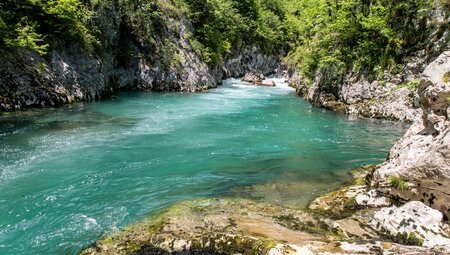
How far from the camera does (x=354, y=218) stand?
5777 mm

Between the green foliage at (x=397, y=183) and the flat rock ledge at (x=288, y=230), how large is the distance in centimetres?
28

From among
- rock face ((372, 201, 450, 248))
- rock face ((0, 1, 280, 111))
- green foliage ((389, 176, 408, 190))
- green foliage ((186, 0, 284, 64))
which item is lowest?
rock face ((372, 201, 450, 248))

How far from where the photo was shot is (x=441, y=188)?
5.54 meters

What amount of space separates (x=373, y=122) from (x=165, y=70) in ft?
53.8

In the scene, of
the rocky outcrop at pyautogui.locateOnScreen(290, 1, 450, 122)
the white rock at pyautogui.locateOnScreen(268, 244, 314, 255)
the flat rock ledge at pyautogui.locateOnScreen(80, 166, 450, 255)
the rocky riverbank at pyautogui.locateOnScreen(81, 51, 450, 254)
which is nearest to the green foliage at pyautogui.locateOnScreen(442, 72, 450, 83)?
the rocky riverbank at pyautogui.locateOnScreen(81, 51, 450, 254)

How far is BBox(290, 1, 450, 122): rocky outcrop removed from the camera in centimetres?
1470

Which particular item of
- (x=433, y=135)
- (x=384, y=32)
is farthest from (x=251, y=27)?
(x=433, y=135)

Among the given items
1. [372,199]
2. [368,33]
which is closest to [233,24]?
[368,33]

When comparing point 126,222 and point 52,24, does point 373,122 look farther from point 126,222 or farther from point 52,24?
point 52,24

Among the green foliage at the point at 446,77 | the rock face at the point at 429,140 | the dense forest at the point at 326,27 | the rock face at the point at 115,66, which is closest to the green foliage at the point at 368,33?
the dense forest at the point at 326,27

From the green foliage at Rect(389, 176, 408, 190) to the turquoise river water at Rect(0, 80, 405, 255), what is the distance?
1.59 m

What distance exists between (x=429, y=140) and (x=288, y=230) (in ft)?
11.8

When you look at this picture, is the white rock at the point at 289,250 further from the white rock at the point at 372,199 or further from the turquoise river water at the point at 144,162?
the white rock at the point at 372,199

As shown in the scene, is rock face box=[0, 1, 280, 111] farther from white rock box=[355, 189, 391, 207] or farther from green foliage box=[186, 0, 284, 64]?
white rock box=[355, 189, 391, 207]
